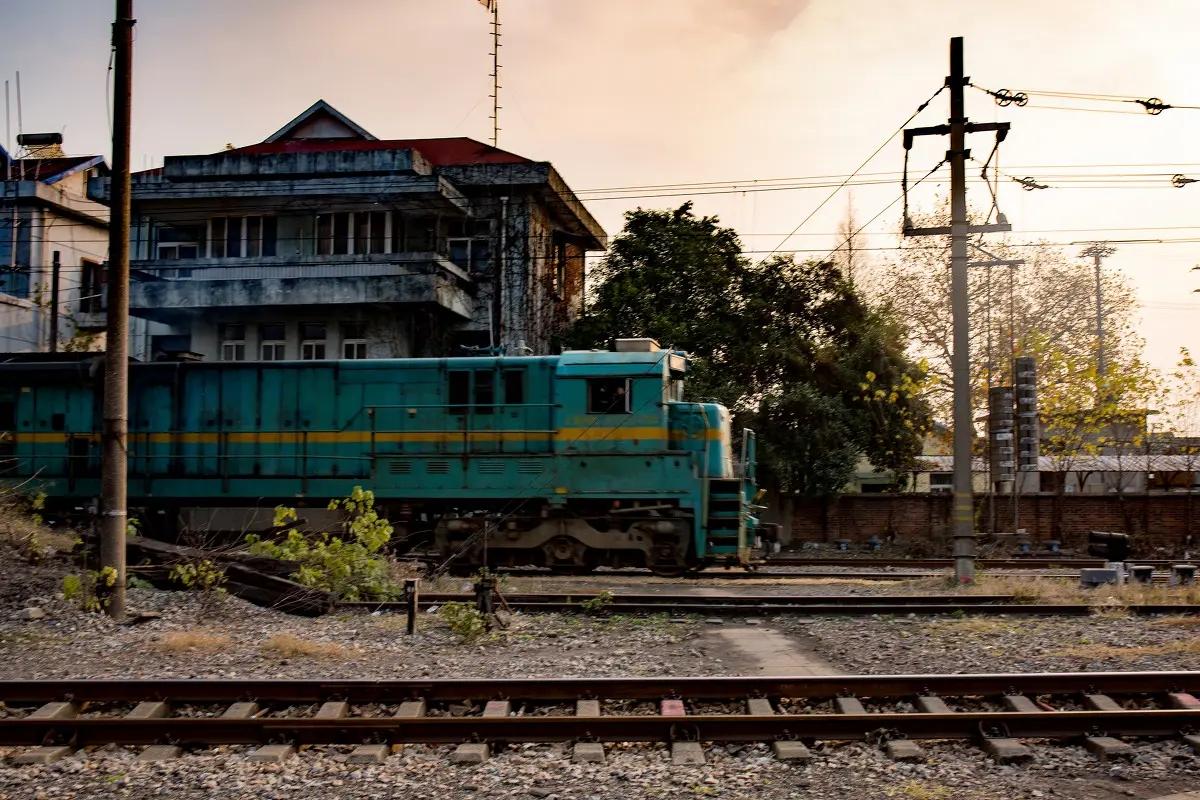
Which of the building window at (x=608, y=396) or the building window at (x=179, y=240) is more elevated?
the building window at (x=179, y=240)

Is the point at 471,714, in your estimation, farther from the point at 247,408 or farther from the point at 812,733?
the point at 247,408

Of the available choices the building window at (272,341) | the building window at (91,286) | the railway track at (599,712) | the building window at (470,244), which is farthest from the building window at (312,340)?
the railway track at (599,712)

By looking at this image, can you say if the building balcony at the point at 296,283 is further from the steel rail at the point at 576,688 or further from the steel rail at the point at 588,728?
the steel rail at the point at 588,728

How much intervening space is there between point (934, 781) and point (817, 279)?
23983 mm

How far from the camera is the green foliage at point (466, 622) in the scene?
9750 mm

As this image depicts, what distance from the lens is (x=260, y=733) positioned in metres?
6.37

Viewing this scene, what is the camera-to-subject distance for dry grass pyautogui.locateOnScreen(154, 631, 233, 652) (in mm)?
9016

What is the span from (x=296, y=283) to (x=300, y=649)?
730 inches

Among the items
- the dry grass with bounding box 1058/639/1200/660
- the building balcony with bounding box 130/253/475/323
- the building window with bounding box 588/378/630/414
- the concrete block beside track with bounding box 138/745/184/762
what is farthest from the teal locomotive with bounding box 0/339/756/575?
the building balcony with bounding box 130/253/475/323

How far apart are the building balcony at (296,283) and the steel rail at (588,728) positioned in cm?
1932

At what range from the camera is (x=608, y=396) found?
50.6ft

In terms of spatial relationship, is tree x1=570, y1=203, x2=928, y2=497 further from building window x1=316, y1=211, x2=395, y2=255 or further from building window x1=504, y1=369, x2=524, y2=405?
building window x1=504, y1=369, x2=524, y2=405

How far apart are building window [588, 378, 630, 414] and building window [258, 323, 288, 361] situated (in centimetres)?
1459

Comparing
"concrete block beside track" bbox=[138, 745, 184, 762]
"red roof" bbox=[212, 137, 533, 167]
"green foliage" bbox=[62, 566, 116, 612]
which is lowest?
"concrete block beside track" bbox=[138, 745, 184, 762]
